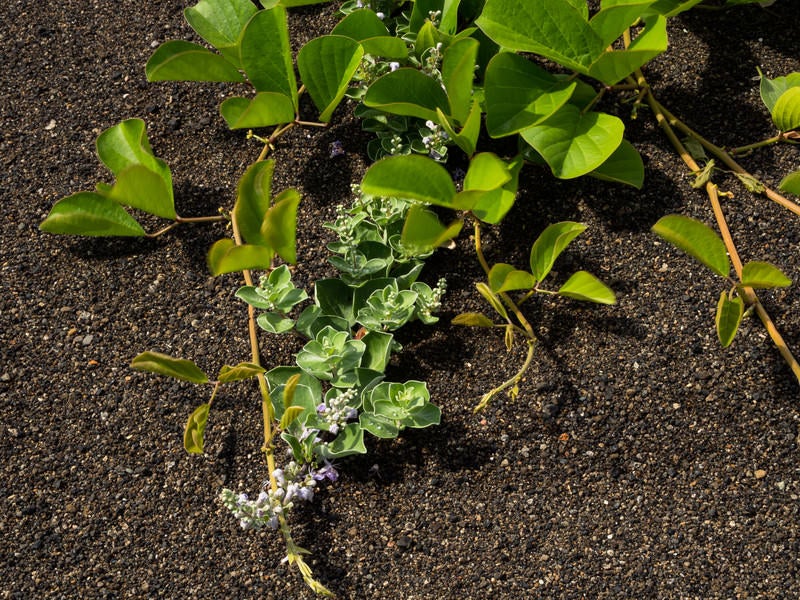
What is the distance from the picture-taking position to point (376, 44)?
1308mm

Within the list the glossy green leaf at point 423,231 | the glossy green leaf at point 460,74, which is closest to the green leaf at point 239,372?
the glossy green leaf at point 423,231

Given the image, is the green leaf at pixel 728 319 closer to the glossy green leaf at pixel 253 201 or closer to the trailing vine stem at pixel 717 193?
the trailing vine stem at pixel 717 193

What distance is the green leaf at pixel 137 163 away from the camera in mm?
1215

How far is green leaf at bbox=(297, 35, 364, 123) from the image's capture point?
49.6 inches

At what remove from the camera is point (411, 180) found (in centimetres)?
116

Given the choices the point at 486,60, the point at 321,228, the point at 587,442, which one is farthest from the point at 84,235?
the point at 587,442

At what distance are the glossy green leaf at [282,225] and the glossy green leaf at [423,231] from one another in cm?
16

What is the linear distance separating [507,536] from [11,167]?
107 centimetres

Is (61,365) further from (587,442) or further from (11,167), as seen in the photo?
(587,442)

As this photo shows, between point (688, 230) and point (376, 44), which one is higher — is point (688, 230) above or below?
below

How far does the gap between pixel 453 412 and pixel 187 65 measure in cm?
70

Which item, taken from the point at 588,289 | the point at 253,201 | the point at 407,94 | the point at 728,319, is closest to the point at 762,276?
the point at 728,319

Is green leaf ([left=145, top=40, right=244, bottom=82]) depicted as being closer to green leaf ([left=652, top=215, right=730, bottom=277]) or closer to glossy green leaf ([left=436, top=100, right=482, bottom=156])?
glossy green leaf ([left=436, top=100, right=482, bottom=156])

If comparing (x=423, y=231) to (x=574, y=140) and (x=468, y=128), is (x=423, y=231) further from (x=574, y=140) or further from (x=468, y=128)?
(x=574, y=140)
